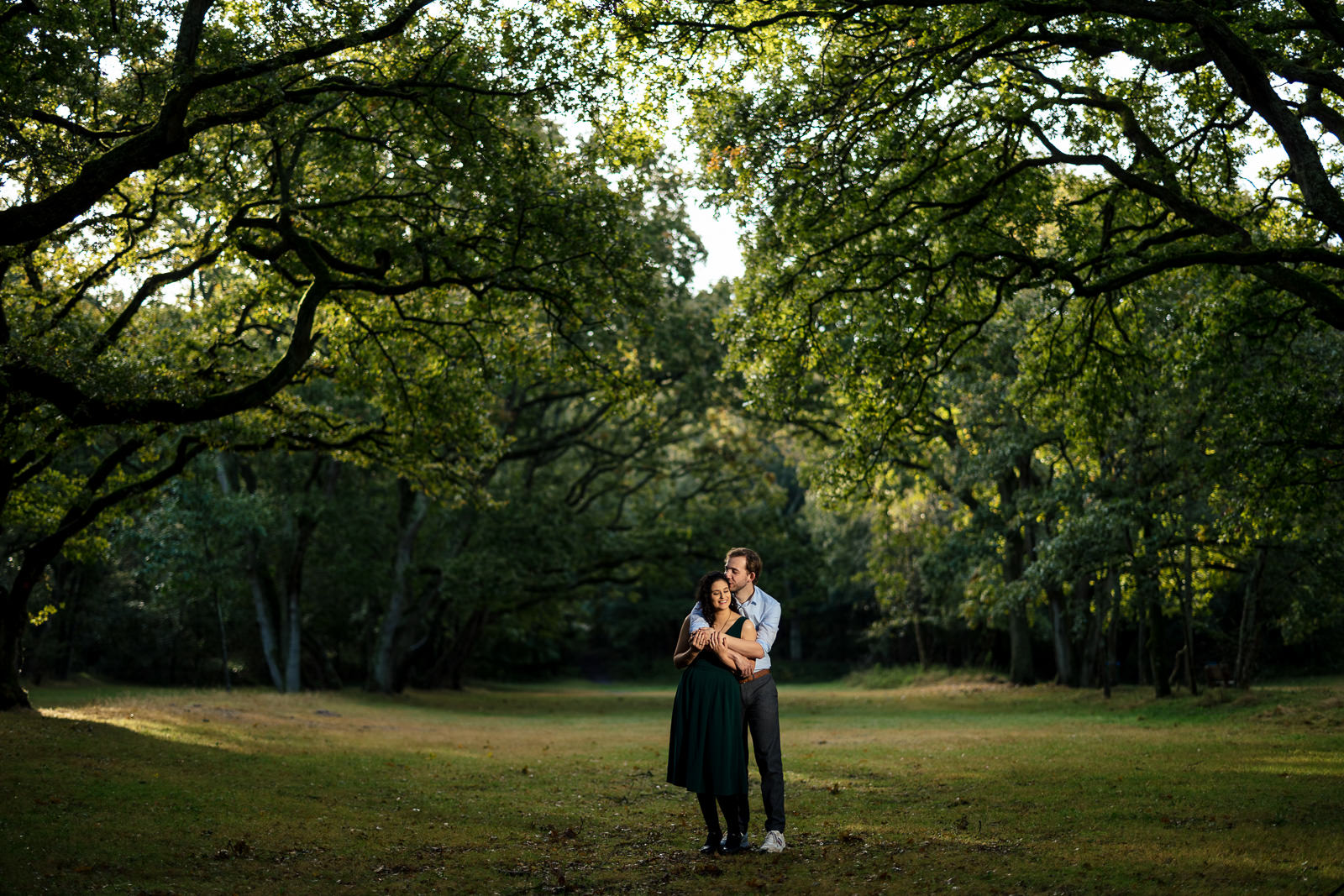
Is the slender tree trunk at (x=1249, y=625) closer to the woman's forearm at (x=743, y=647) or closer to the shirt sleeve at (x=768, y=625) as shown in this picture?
the shirt sleeve at (x=768, y=625)

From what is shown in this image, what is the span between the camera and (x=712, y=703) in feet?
24.5

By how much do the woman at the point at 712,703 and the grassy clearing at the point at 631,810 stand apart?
597mm

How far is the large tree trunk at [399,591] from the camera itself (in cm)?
3356

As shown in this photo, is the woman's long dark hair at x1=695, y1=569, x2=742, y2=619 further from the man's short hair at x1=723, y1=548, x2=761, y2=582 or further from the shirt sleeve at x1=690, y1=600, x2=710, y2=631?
the man's short hair at x1=723, y1=548, x2=761, y2=582

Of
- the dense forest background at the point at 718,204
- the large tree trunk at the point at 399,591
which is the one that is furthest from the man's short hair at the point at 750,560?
the large tree trunk at the point at 399,591

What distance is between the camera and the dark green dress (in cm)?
735

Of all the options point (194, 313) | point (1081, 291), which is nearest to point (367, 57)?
point (194, 313)

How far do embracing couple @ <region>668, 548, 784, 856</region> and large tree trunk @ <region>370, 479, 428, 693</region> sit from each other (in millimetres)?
26569

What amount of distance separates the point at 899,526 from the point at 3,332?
29.8 meters

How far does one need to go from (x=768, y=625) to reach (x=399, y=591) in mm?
27797

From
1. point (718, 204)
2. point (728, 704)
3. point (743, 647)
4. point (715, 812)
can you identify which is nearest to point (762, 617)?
point (743, 647)

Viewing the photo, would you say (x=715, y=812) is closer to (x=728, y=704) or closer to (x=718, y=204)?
(x=728, y=704)

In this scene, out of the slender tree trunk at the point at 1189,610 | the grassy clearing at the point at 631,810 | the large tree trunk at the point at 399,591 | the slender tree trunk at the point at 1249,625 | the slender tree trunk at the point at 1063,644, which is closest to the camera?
the grassy clearing at the point at 631,810

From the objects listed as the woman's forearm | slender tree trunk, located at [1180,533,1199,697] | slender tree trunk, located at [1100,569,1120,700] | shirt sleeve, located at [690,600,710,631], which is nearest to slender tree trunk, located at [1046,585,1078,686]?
slender tree trunk, located at [1100,569,1120,700]
